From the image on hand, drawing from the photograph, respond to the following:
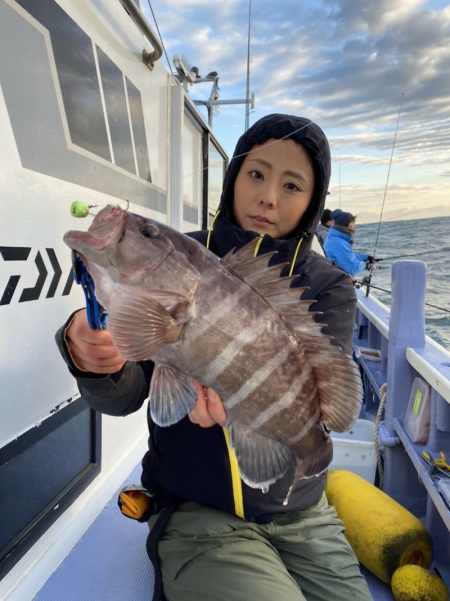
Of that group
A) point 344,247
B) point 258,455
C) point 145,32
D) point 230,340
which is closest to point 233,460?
point 258,455

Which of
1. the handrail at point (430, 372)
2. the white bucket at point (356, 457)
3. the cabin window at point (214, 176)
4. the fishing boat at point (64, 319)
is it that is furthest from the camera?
the cabin window at point (214, 176)

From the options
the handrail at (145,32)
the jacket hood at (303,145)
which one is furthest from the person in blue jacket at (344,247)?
the jacket hood at (303,145)

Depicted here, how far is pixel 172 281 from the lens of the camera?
144cm

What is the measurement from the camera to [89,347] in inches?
61.9

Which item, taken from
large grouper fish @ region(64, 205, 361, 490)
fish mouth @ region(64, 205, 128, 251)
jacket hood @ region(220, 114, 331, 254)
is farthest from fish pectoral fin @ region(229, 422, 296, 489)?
jacket hood @ region(220, 114, 331, 254)

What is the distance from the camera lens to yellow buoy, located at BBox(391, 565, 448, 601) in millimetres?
2168

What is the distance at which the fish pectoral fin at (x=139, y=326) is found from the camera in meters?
1.33

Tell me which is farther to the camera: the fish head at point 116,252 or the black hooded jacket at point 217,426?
the black hooded jacket at point 217,426

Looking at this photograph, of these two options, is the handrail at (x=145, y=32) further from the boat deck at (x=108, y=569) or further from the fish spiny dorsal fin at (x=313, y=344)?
the boat deck at (x=108, y=569)

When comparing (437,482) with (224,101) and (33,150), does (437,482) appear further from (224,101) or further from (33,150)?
(224,101)

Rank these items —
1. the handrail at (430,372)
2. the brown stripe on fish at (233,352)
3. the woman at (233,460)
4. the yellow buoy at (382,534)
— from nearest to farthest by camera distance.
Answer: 1. the brown stripe on fish at (233,352)
2. the woman at (233,460)
3. the yellow buoy at (382,534)
4. the handrail at (430,372)

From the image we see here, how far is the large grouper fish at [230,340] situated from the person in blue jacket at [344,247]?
748 cm

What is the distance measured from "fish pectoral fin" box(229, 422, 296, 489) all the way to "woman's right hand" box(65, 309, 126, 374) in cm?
50

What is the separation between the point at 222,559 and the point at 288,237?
149 centimetres
